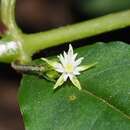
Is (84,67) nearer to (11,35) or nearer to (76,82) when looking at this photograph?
(76,82)

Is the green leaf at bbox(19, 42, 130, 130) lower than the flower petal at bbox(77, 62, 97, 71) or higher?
lower

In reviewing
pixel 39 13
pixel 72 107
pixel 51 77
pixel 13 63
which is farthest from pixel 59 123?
pixel 39 13

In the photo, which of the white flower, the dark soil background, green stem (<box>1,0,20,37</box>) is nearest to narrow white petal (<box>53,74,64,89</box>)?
the white flower

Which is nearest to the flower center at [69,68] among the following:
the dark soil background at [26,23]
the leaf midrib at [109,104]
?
the leaf midrib at [109,104]

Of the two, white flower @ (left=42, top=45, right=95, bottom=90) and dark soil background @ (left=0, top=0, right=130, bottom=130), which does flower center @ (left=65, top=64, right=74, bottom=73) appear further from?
dark soil background @ (left=0, top=0, right=130, bottom=130)

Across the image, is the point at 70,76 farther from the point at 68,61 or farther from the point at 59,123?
the point at 59,123

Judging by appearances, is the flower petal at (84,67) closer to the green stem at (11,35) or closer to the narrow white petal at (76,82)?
the narrow white petal at (76,82)
